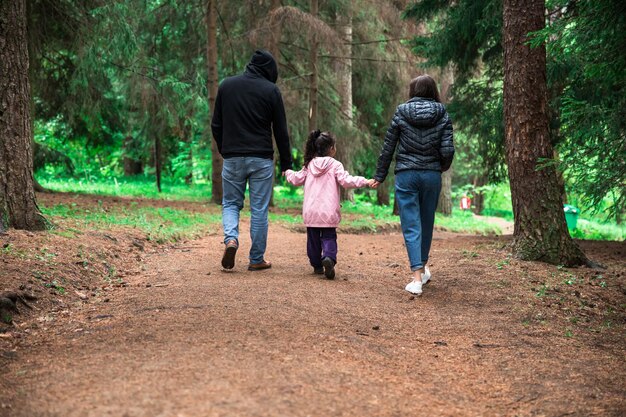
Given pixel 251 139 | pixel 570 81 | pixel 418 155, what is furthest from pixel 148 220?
pixel 570 81

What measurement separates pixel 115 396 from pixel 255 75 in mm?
A: 4556

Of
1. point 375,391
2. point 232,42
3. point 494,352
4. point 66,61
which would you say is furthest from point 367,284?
point 66,61

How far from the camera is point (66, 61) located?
15.6m

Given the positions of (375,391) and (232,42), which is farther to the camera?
(232,42)

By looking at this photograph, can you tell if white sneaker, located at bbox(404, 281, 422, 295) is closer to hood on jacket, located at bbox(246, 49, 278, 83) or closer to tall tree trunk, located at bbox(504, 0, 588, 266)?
tall tree trunk, located at bbox(504, 0, 588, 266)

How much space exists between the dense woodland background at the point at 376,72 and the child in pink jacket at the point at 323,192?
2.12 metres

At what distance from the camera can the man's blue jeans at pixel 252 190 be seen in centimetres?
702

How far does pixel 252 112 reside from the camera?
6.95 m

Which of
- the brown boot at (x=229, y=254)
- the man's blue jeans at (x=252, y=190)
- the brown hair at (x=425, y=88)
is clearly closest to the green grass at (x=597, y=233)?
the brown hair at (x=425, y=88)

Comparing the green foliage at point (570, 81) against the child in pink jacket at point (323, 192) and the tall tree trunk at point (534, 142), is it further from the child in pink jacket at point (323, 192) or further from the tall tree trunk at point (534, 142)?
the child in pink jacket at point (323, 192)

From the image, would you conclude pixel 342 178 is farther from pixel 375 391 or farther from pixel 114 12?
pixel 114 12

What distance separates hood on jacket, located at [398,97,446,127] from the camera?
6352 millimetres

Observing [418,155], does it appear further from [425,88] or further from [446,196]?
Result: [446,196]

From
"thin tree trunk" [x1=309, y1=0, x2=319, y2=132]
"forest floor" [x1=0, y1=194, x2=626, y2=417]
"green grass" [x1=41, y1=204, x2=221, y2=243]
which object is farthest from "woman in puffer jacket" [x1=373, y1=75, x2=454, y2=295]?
"thin tree trunk" [x1=309, y1=0, x2=319, y2=132]
